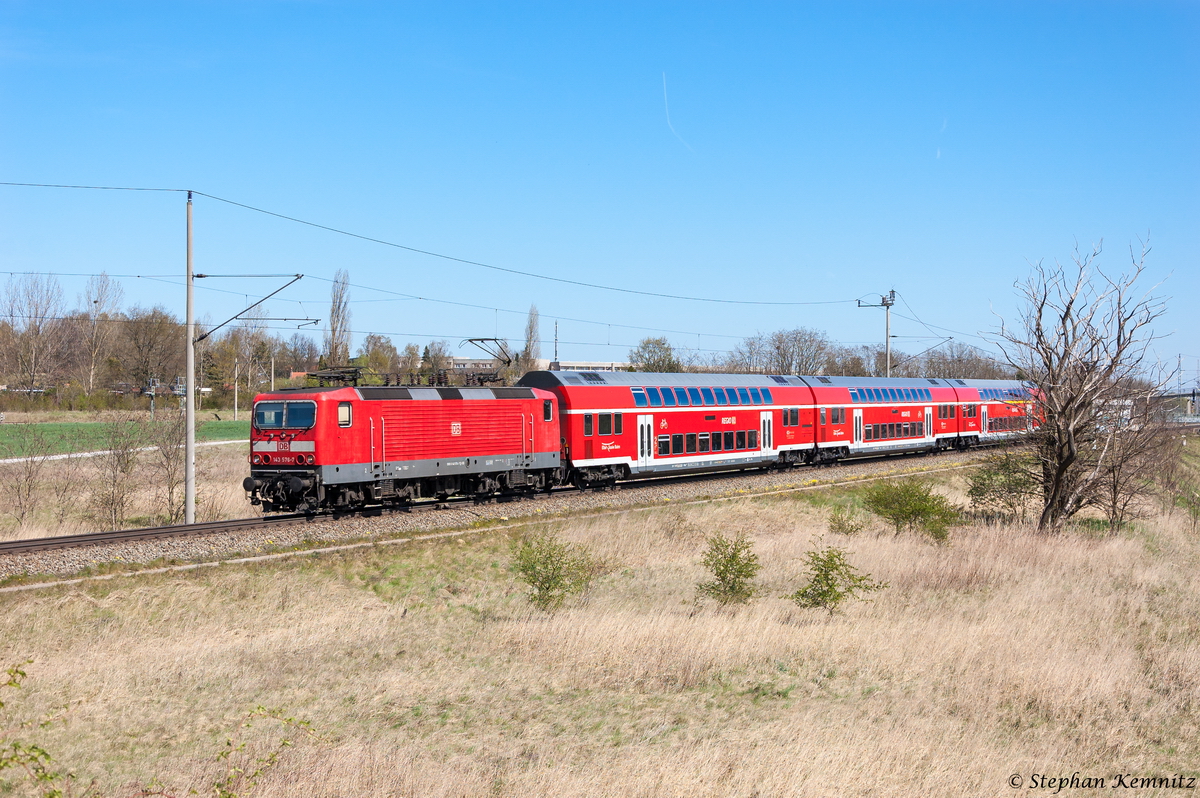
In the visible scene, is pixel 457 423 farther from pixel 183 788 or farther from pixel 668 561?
pixel 183 788

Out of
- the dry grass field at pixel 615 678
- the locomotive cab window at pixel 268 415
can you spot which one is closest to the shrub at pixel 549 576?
the dry grass field at pixel 615 678

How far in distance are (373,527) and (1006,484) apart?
19.6m

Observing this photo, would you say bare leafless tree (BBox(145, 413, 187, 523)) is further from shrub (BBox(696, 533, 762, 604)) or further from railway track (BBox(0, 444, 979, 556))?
shrub (BBox(696, 533, 762, 604))

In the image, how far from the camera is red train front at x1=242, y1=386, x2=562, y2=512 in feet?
76.4

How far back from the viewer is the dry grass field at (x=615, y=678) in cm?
1016

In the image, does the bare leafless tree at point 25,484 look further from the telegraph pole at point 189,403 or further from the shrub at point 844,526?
the shrub at point 844,526

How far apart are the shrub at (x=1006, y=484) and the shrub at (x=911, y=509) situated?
2.24m

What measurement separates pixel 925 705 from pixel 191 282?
21.4 meters

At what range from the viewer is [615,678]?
13844 millimetres

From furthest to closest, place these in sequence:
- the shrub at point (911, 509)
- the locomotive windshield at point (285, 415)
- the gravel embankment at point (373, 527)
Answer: the shrub at point (911, 509) → the locomotive windshield at point (285, 415) → the gravel embankment at point (373, 527)

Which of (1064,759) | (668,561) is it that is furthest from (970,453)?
(1064,759)

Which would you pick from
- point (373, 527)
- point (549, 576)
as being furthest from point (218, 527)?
point (549, 576)

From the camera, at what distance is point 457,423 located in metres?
26.5

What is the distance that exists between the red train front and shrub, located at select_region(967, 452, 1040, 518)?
14.5 meters
